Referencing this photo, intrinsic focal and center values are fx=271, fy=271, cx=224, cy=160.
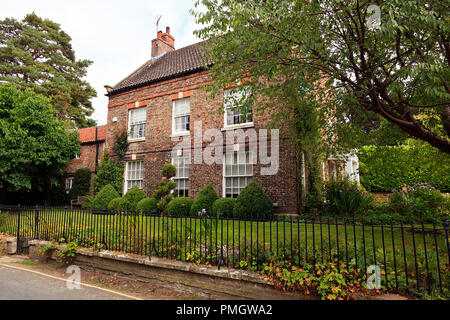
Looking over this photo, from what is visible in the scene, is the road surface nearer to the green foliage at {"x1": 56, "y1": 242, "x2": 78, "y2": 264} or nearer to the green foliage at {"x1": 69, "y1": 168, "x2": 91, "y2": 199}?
the green foliage at {"x1": 56, "y1": 242, "x2": 78, "y2": 264}

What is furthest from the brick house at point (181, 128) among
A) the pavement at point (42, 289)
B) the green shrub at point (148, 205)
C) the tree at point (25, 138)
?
the pavement at point (42, 289)

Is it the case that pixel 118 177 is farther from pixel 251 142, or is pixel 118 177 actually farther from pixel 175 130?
pixel 251 142

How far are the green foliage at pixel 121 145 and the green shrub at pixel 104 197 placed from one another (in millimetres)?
2333

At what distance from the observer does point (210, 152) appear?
1346cm

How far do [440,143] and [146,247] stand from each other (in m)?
6.91

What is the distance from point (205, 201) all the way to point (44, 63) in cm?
2560

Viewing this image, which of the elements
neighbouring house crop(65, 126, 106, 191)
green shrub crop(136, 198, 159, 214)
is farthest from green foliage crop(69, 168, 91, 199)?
green shrub crop(136, 198, 159, 214)

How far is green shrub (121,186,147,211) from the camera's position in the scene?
13.4 meters

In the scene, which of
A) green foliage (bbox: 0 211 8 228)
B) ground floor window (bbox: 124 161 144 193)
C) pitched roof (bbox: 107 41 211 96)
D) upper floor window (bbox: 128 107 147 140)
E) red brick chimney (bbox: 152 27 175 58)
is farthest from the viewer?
red brick chimney (bbox: 152 27 175 58)

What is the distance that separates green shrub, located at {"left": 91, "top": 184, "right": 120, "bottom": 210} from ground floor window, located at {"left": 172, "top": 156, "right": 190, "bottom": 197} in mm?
3546

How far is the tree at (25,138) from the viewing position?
14.4 m

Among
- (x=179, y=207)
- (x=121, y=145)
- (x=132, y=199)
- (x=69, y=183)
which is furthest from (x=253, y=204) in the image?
(x=69, y=183)

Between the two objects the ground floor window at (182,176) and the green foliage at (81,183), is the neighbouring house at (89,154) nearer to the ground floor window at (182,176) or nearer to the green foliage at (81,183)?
the green foliage at (81,183)
